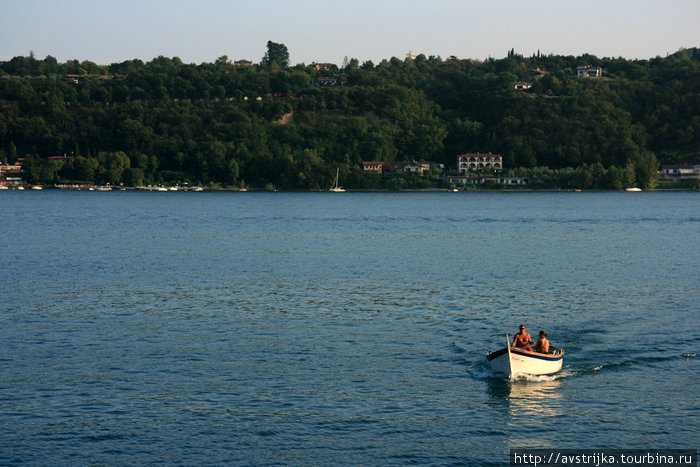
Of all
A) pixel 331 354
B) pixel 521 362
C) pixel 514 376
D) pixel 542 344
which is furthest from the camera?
pixel 331 354

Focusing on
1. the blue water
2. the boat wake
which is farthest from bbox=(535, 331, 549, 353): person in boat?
the blue water

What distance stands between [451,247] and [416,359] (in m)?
41.6

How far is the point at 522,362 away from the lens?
84.5 ft

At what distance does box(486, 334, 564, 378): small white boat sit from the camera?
25.5m

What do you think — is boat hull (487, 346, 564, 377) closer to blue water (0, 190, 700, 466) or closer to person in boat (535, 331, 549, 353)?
person in boat (535, 331, 549, 353)

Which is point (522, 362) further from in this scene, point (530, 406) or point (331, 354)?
point (331, 354)

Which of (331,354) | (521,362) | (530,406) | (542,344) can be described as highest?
(542,344)

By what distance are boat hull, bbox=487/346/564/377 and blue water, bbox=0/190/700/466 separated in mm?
432

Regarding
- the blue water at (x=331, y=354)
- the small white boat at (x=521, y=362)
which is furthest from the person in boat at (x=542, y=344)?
the blue water at (x=331, y=354)

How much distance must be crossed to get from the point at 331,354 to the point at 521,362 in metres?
7.46

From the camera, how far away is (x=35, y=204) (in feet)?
456

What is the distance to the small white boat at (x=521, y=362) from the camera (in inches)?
1004

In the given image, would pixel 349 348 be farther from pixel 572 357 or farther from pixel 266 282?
pixel 266 282

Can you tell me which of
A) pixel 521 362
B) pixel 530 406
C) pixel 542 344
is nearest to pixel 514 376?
pixel 521 362
